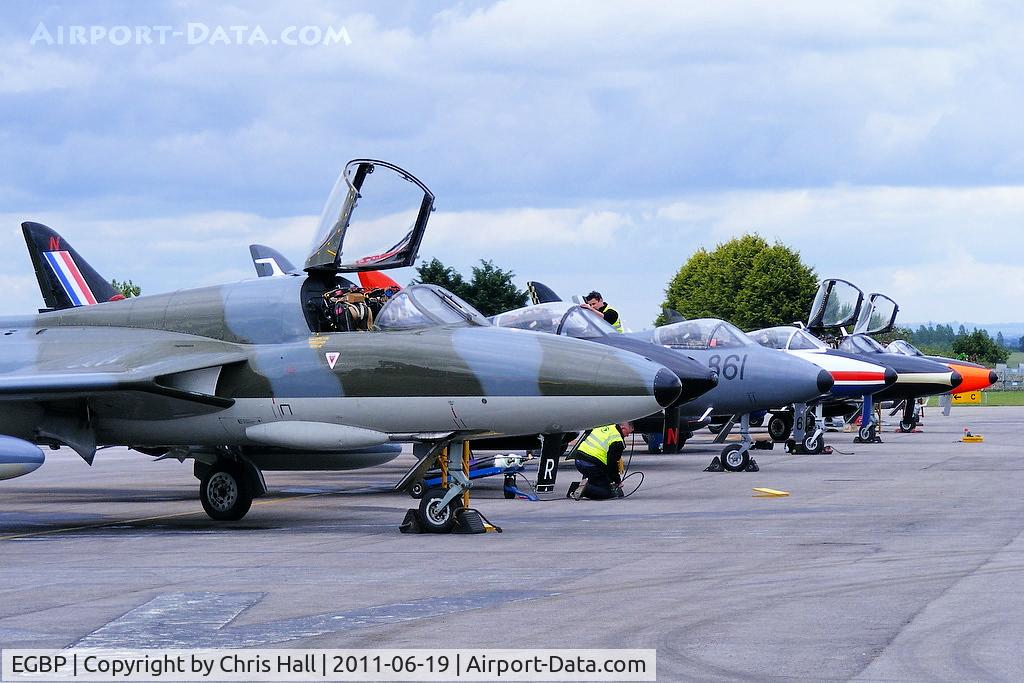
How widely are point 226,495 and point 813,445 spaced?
1602 cm

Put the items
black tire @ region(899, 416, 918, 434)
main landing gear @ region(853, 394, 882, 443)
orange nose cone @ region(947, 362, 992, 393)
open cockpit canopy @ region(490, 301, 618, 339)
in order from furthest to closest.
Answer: black tire @ region(899, 416, 918, 434) → orange nose cone @ region(947, 362, 992, 393) → main landing gear @ region(853, 394, 882, 443) → open cockpit canopy @ region(490, 301, 618, 339)

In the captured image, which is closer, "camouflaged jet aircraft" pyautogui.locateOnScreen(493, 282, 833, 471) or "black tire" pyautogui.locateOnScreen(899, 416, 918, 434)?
"camouflaged jet aircraft" pyautogui.locateOnScreen(493, 282, 833, 471)

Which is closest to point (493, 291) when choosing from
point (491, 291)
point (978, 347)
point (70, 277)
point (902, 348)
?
point (491, 291)

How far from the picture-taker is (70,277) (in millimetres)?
21578

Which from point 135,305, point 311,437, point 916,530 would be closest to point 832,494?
point 916,530

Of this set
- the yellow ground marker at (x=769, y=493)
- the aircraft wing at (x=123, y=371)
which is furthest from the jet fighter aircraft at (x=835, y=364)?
the aircraft wing at (x=123, y=371)

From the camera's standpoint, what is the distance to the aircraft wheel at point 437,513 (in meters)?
13.2

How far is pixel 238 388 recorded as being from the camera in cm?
1385

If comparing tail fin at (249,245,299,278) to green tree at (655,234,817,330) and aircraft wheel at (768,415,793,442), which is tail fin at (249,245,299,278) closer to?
aircraft wheel at (768,415,793,442)

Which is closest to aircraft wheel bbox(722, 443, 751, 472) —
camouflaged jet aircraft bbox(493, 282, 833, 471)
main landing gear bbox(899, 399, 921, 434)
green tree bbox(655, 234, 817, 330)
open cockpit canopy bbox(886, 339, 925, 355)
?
camouflaged jet aircraft bbox(493, 282, 833, 471)

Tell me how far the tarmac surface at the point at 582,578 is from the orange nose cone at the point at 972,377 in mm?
18571

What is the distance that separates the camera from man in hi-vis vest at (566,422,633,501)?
17.2m

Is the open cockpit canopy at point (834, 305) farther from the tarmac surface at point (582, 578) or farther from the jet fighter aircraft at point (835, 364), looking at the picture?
the tarmac surface at point (582, 578)

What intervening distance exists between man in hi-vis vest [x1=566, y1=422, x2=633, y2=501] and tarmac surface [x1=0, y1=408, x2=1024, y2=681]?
0.56m
